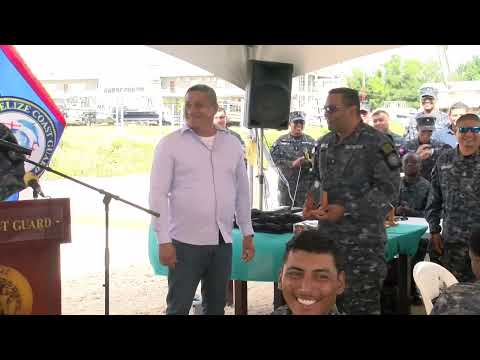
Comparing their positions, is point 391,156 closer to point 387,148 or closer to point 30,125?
point 387,148

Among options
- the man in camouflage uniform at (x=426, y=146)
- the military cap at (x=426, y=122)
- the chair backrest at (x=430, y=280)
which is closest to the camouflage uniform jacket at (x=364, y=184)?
the chair backrest at (x=430, y=280)

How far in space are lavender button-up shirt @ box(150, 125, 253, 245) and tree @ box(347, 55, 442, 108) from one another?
24163mm

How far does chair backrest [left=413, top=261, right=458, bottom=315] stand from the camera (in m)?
2.75

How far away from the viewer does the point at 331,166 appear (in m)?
3.04

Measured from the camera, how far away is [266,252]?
3.62 meters

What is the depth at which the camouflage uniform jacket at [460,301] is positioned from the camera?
166 cm

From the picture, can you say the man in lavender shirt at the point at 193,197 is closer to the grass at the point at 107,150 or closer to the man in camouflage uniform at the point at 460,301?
the man in camouflage uniform at the point at 460,301

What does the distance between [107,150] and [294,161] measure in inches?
338

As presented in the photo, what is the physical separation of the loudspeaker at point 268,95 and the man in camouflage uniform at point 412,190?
1.17 m

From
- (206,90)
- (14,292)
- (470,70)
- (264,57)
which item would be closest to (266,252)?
(206,90)

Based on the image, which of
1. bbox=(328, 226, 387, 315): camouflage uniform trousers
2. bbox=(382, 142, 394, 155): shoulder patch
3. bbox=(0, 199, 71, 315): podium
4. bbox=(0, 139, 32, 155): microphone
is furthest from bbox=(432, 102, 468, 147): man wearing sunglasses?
bbox=(0, 139, 32, 155): microphone

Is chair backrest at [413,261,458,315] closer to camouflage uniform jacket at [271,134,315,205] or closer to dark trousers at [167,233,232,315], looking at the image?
dark trousers at [167,233,232,315]
